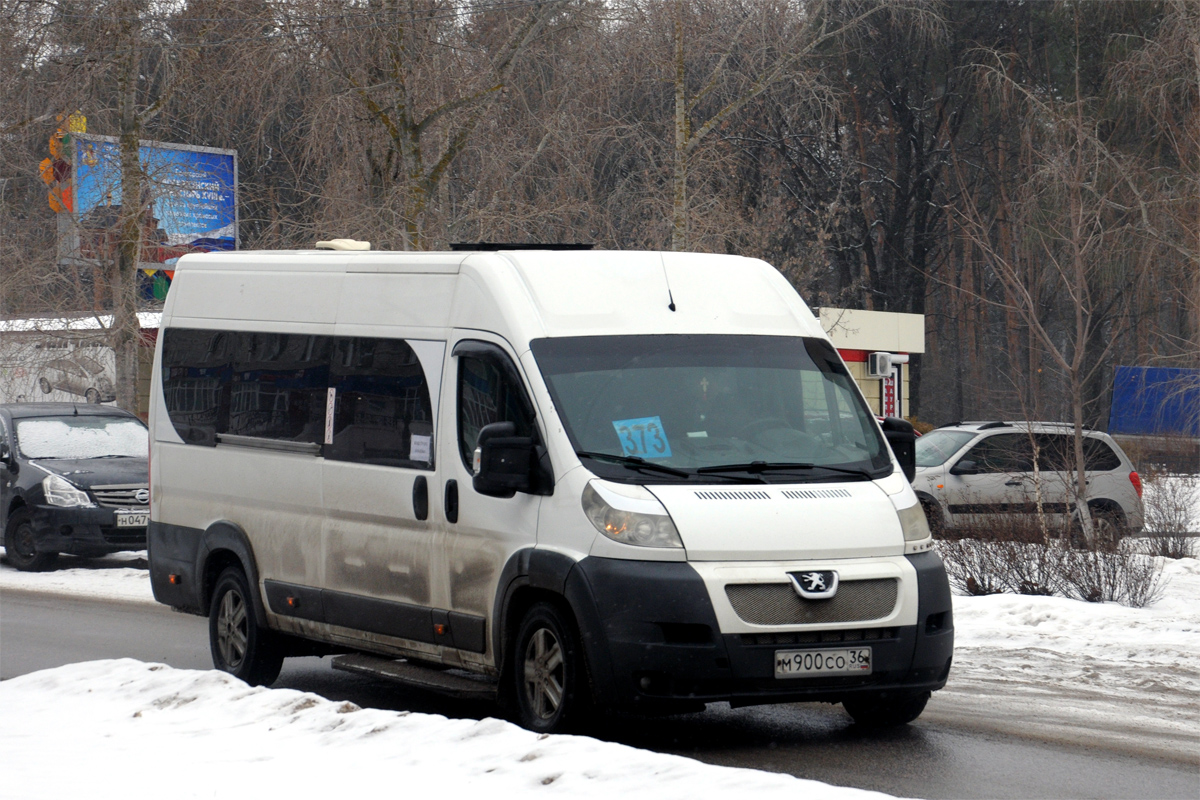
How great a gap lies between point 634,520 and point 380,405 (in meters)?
2.14

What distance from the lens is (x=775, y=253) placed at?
108 ft

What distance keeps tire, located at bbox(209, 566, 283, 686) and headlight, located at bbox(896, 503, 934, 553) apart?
414 centimetres

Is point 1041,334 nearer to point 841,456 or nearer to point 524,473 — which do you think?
point 841,456

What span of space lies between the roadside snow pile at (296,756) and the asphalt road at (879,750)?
97cm

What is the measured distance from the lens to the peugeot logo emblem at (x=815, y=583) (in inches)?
278

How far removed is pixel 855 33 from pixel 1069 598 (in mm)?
32177

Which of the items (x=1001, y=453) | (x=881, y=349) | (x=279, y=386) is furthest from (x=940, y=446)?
(x=881, y=349)

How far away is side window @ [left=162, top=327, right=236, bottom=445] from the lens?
10.0 meters

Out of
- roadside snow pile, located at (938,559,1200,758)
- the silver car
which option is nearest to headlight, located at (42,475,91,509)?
the silver car

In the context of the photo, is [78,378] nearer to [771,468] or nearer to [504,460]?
[504,460]

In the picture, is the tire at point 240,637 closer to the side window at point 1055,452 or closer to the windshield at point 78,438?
the windshield at point 78,438

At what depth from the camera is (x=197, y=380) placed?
33.8 feet

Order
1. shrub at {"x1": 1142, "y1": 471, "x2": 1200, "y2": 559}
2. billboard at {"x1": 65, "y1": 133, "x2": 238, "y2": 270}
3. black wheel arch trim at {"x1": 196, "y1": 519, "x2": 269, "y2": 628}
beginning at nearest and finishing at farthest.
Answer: black wheel arch trim at {"x1": 196, "y1": 519, "x2": 269, "y2": 628}, shrub at {"x1": 1142, "y1": 471, "x2": 1200, "y2": 559}, billboard at {"x1": 65, "y1": 133, "x2": 238, "y2": 270}

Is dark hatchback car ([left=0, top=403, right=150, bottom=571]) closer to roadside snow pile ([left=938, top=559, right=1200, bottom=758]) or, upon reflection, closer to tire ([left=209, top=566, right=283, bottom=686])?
tire ([left=209, top=566, right=283, bottom=686])
